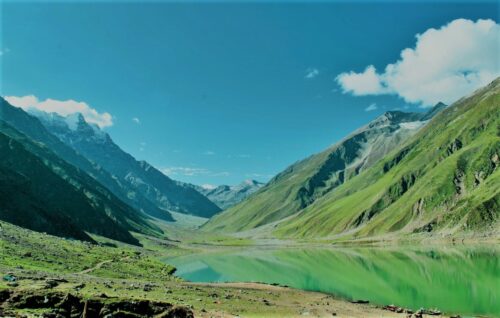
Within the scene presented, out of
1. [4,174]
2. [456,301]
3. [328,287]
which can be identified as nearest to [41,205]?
[4,174]

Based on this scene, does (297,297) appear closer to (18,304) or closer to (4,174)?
(18,304)

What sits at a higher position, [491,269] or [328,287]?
[491,269]

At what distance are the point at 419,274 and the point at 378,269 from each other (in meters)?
15.5

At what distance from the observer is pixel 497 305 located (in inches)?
2360

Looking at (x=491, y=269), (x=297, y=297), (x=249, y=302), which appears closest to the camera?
(x=249, y=302)

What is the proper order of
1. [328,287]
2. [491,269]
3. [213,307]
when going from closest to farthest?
1. [213,307]
2. [328,287]
3. [491,269]

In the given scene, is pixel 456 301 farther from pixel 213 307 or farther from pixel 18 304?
pixel 18 304

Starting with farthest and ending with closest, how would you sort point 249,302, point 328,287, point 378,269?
point 378,269 → point 328,287 → point 249,302

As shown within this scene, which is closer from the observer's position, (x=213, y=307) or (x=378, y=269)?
(x=213, y=307)

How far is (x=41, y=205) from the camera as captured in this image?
15225 cm

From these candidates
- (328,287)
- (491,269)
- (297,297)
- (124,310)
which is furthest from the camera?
(491,269)

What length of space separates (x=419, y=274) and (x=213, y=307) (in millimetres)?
69612

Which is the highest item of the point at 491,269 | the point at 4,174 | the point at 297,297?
the point at 4,174

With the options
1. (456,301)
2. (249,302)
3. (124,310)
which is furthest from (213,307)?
(456,301)
